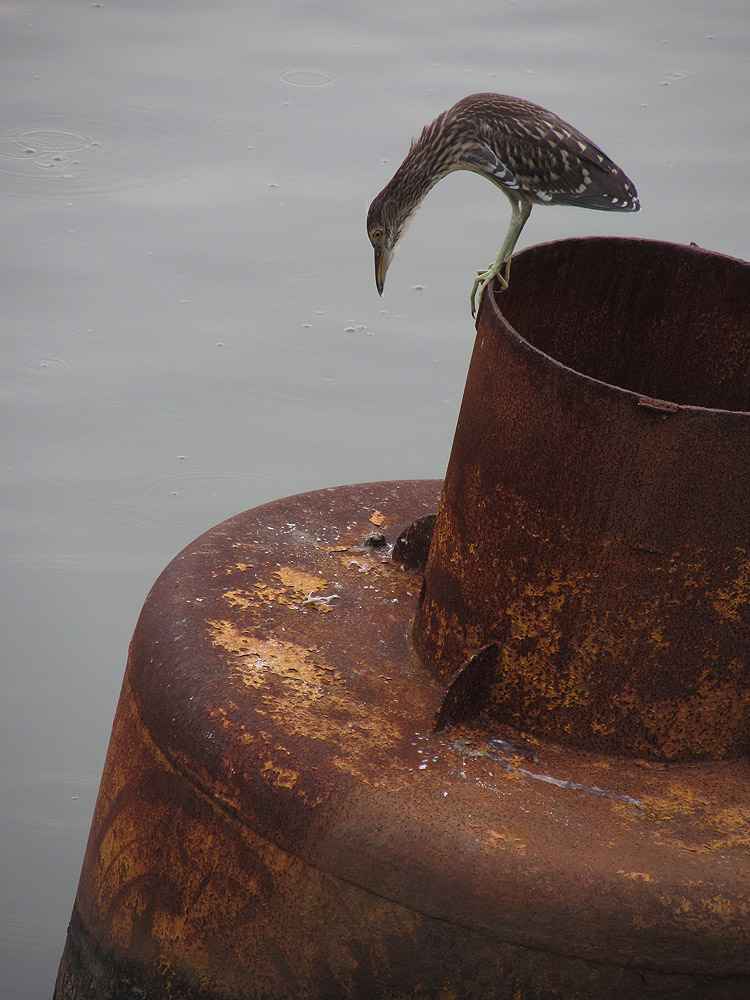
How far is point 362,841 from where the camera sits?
113 cm

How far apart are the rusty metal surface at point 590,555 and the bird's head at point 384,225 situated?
56 cm

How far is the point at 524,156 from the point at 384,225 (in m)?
0.40

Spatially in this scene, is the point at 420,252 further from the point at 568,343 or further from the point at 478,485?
the point at 478,485

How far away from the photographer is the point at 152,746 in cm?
131

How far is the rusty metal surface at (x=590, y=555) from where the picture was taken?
1.16 metres

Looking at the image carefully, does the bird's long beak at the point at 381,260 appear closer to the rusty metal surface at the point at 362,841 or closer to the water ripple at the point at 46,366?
the rusty metal surface at the point at 362,841

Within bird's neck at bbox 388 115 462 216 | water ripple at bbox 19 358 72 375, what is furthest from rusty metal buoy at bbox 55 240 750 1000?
water ripple at bbox 19 358 72 375

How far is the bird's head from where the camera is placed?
194cm

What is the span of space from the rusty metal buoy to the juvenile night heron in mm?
218

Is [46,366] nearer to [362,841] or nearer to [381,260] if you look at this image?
[381,260]

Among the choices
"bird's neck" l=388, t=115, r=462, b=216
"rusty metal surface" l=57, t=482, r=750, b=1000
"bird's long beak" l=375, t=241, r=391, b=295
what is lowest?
"rusty metal surface" l=57, t=482, r=750, b=1000

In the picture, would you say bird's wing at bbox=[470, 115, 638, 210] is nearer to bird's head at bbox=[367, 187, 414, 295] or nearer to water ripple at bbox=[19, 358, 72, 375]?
bird's head at bbox=[367, 187, 414, 295]

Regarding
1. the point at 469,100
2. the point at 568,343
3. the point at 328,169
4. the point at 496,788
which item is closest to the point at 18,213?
the point at 328,169

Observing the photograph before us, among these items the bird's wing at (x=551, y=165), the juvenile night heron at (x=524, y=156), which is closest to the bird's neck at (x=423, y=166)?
the juvenile night heron at (x=524, y=156)
